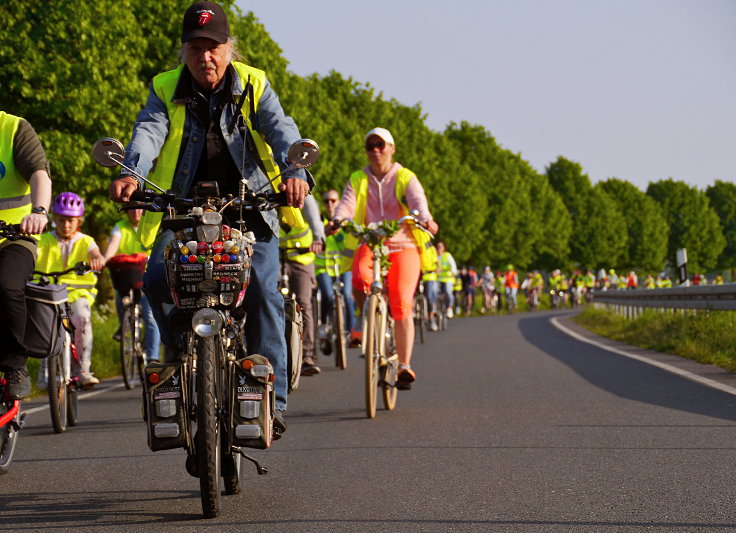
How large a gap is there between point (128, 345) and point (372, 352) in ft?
13.0

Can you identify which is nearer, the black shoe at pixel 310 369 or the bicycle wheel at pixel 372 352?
the bicycle wheel at pixel 372 352

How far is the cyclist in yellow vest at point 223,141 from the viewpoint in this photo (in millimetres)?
5109

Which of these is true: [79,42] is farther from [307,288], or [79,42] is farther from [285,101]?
[307,288]

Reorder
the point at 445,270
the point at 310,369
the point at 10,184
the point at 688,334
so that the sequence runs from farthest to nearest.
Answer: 1. the point at 445,270
2. the point at 688,334
3. the point at 310,369
4. the point at 10,184

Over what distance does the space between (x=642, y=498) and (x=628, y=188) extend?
4252 inches

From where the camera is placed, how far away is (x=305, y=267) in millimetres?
11875

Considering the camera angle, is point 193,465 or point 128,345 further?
point 128,345

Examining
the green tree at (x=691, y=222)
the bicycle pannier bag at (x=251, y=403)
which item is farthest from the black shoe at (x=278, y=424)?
the green tree at (x=691, y=222)

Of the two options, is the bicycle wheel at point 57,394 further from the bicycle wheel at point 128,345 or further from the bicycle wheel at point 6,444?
the bicycle wheel at point 128,345

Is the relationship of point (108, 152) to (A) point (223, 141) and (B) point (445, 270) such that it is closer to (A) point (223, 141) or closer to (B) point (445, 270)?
(A) point (223, 141)

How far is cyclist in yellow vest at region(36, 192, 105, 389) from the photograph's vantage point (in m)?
9.30

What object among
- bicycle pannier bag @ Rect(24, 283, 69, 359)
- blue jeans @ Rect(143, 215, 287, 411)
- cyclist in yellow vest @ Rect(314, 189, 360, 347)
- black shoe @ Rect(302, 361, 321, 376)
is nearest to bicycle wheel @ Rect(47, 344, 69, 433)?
bicycle pannier bag @ Rect(24, 283, 69, 359)

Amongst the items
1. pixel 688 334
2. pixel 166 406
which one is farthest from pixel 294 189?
pixel 688 334

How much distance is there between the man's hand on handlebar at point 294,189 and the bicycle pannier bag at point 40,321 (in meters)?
1.79
